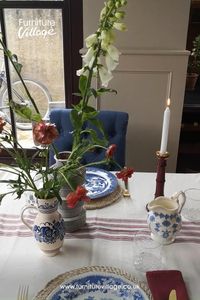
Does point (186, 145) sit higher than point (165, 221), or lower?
lower

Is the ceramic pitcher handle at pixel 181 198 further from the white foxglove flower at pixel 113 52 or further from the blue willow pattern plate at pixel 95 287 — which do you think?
the white foxglove flower at pixel 113 52

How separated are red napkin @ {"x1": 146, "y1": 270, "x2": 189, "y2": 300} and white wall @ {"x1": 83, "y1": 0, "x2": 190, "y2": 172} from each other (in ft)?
4.03

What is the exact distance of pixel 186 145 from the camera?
2.25 meters

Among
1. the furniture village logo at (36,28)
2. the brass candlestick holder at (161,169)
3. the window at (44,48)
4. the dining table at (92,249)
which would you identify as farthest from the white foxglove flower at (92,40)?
the furniture village logo at (36,28)

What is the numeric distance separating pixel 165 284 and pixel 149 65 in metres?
1.30

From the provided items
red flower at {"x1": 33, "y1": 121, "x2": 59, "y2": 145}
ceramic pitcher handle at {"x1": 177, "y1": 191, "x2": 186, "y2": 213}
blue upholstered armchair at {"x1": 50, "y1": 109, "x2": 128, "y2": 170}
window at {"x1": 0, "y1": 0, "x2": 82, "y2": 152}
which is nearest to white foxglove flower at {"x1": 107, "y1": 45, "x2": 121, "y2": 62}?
red flower at {"x1": 33, "y1": 121, "x2": 59, "y2": 145}

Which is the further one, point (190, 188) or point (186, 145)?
point (186, 145)

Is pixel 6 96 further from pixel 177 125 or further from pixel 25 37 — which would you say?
pixel 177 125

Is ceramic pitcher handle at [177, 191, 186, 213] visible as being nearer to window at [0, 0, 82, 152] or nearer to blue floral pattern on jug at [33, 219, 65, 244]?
blue floral pattern on jug at [33, 219, 65, 244]

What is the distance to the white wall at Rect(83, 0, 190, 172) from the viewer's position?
5.49 feet

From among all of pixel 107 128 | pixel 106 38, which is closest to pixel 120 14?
pixel 106 38

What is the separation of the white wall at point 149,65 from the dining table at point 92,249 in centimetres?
89

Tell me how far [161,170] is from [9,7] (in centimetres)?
132

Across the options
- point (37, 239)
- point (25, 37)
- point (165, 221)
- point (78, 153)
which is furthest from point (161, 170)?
point (25, 37)
